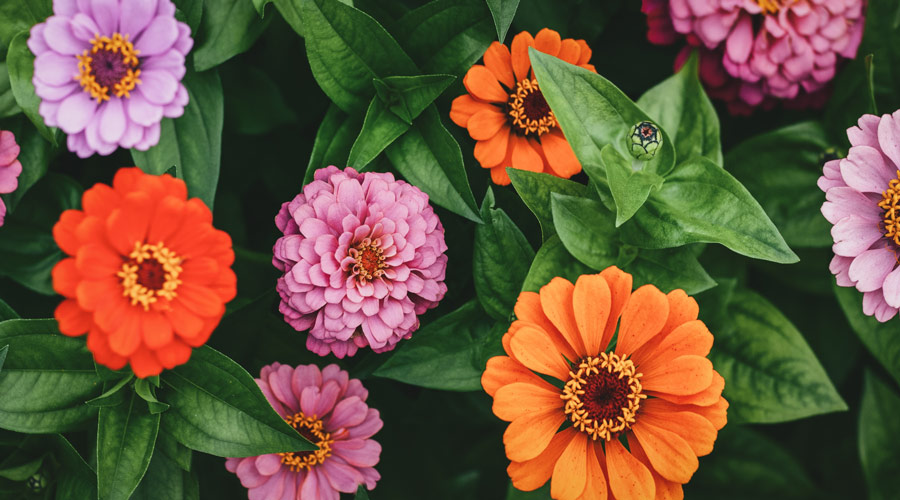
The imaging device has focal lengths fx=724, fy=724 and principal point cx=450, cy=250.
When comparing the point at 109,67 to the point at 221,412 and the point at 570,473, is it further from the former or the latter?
the point at 570,473

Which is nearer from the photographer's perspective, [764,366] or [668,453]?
[668,453]

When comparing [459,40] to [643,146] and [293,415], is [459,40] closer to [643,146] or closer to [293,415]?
[643,146]

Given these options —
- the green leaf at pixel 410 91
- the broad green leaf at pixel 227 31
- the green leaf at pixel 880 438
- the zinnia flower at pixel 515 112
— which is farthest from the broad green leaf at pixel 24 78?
the green leaf at pixel 880 438

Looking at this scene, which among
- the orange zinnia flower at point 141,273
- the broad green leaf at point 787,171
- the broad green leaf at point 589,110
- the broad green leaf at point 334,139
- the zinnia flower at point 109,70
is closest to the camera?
the orange zinnia flower at point 141,273

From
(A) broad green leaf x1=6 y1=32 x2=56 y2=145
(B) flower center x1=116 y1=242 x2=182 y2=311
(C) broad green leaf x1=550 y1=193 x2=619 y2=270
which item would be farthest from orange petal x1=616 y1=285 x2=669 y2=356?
(A) broad green leaf x1=6 y1=32 x2=56 y2=145

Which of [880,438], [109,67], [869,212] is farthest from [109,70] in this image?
[880,438]

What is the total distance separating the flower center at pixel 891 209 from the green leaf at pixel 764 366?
22 centimetres

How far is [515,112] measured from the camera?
1.14m

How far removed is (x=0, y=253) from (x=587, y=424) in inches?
37.6

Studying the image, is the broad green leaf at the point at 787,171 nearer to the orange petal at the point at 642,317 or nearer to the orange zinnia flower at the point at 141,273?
the orange petal at the point at 642,317

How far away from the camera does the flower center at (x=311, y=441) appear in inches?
43.1

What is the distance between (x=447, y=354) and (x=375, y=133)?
1.15ft

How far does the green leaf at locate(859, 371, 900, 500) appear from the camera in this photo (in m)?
1.30

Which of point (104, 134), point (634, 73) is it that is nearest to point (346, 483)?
point (104, 134)
